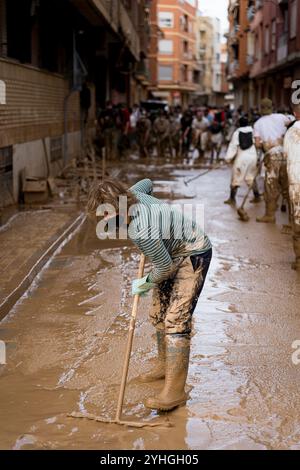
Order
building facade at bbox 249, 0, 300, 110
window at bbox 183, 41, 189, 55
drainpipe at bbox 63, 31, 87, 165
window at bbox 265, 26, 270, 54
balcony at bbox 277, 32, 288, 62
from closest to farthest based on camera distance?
drainpipe at bbox 63, 31, 87, 165 → building facade at bbox 249, 0, 300, 110 → balcony at bbox 277, 32, 288, 62 → window at bbox 265, 26, 270, 54 → window at bbox 183, 41, 189, 55

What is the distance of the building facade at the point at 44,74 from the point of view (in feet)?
40.3

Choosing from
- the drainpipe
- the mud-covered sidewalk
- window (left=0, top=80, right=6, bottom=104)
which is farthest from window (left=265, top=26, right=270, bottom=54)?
the mud-covered sidewalk

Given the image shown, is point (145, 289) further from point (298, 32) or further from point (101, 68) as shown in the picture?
point (101, 68)

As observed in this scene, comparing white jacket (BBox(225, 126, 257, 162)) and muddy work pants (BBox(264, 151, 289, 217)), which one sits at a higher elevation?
white jacket (BBox(225, 126, 257, 162))

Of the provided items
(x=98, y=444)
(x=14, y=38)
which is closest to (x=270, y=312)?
(x=98, y=444)

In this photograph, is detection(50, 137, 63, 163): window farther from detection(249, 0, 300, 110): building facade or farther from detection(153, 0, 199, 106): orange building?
detection(153, 0, 199, 106): orange building

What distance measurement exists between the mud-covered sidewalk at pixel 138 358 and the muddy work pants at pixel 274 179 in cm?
247

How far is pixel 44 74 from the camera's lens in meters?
15.8

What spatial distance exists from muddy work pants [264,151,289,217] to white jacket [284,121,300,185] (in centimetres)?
344

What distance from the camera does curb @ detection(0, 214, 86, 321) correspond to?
6.79 metres

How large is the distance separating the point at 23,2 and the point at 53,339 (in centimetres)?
945

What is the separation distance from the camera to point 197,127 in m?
26.5

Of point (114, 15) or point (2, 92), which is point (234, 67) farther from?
point (2, 92)

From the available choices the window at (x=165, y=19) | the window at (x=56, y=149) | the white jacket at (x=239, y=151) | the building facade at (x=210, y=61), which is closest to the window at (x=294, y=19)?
the window at (x=56, y=149)
